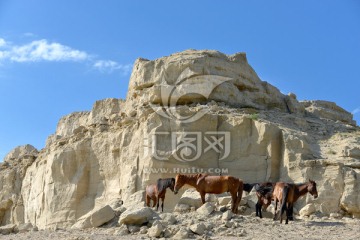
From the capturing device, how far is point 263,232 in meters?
18.0

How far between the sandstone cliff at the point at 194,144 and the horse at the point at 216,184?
3.96 m

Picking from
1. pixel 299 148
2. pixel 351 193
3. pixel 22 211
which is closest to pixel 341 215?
pixel 351 193

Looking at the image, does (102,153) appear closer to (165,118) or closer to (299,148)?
(165,118)

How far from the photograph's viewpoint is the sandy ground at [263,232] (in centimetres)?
1747

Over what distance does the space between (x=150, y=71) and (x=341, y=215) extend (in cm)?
1230

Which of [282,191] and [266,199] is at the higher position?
[282,191]

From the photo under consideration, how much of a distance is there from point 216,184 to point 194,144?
218 inches

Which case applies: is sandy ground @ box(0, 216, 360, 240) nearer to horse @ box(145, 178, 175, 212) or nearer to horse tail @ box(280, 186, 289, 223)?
horse tail @ box(280, 186, 289, 223)

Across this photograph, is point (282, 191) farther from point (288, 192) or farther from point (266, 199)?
point (266, 199)

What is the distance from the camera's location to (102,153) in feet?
97.2

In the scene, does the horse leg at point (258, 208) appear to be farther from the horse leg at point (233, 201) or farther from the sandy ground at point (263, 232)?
the sandy ground at point (263, 232)

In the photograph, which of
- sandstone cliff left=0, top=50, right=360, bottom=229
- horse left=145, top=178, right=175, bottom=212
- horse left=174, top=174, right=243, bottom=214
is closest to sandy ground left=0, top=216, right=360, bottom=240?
horse left=174, top=174, right=243, bottom=214

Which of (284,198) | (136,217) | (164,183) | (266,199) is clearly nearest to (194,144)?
(164,183)

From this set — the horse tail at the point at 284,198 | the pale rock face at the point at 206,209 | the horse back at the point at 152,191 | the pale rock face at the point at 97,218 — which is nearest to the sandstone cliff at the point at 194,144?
the horse back at the point at 152,191
